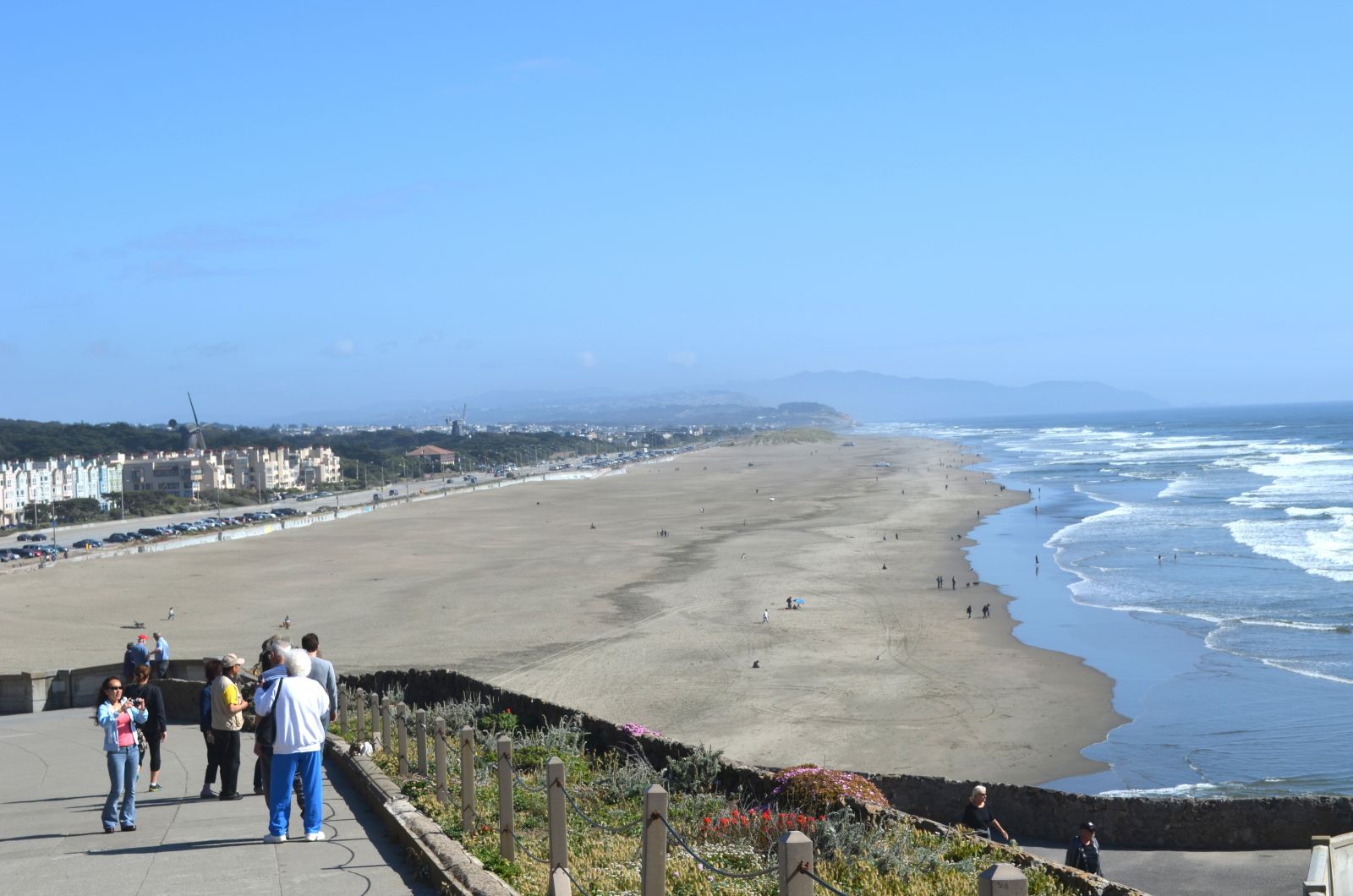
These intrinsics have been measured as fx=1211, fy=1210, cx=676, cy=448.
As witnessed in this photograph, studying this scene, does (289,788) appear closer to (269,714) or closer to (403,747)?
(269,714)

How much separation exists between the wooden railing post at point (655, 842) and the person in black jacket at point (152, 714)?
5.51 meters

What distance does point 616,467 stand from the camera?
5113 inches

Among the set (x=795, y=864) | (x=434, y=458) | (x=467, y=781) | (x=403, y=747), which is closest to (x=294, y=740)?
(x=467, y=781)

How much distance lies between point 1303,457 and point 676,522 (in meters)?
56.4

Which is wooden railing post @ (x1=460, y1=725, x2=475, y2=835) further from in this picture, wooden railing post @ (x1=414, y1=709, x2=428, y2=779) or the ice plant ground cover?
wooden railing post @ (x1=414, y1=709, x2=428, y2=779)

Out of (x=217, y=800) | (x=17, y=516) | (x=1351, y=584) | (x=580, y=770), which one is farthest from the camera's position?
(x=17, y=516)

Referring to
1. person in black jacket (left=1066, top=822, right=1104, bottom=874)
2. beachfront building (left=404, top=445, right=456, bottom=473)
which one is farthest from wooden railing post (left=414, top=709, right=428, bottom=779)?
beachfront building (left=404, top=445, right=456, bottom=473)

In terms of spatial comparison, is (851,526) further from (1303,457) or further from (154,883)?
(1303,457)

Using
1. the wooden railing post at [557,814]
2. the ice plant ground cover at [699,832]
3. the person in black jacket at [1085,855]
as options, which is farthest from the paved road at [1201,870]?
the wooden railing post at [557,814]

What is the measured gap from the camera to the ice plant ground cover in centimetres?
681

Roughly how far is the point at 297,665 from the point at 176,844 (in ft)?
4.78

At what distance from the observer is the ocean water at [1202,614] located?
16719mm

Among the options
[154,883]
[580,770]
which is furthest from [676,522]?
[154,883]

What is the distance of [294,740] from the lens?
23.7 ft
